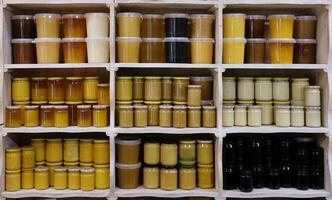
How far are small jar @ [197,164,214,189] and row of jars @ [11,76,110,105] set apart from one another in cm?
68

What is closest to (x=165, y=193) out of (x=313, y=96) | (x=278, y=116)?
(x=278, y=116)

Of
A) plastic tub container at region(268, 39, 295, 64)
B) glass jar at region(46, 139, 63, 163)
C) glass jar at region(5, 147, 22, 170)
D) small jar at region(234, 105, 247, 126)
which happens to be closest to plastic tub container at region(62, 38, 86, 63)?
glass jar at region(46, 139, 63, 163)

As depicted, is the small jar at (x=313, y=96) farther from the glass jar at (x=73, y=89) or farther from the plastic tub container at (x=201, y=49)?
the glass jar at (x=73, y=89)

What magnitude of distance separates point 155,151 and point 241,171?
0.52 meters

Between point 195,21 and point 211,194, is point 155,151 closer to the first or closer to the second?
point 211,194

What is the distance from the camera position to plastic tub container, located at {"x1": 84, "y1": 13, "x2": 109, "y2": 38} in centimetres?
243

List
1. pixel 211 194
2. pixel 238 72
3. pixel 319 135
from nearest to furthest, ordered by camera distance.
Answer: pixel 211 194 < pixel 319 135 < pixel 238 72

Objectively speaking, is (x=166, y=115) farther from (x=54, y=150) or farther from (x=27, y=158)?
(x=27, y=158)

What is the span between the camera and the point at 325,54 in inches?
96.4

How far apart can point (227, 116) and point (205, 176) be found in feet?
1.24

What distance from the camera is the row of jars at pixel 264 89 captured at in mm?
2512

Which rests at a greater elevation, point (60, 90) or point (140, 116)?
point (60, 90)

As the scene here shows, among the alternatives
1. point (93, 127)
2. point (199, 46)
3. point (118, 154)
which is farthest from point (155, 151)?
point (199, 46)

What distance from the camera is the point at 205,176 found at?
246cm
